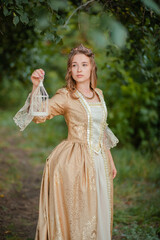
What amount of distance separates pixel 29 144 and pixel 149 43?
400cm

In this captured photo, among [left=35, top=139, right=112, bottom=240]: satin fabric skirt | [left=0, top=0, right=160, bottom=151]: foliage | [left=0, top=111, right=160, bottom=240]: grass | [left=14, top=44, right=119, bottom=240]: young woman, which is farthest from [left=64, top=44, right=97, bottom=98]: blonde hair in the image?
[left=0, top=111, right=160, bottom=240]: grass

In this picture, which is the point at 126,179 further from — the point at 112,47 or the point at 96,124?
the point at 96,124

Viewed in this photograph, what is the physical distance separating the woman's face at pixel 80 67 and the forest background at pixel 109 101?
203 mm

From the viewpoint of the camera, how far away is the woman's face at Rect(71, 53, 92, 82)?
6.64 feet

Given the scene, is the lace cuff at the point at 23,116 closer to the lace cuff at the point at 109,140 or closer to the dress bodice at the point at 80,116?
the dress bodice at the point at 80,116

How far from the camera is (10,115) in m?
8.11

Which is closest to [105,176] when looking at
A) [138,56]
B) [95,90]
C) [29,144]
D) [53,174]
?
[53,174]

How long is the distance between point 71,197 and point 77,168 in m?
0.21

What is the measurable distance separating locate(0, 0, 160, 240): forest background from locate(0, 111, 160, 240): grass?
0.01m

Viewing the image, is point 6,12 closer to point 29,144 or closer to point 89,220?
point 89,220

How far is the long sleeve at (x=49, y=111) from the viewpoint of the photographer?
5.90 feet

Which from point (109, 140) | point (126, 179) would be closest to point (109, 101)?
point (109, 140)

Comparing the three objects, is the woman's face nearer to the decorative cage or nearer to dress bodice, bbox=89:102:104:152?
dress bodice, bbox=89:102:104:152

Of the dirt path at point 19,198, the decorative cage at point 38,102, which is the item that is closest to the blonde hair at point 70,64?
the decorative cage at point 38,102
